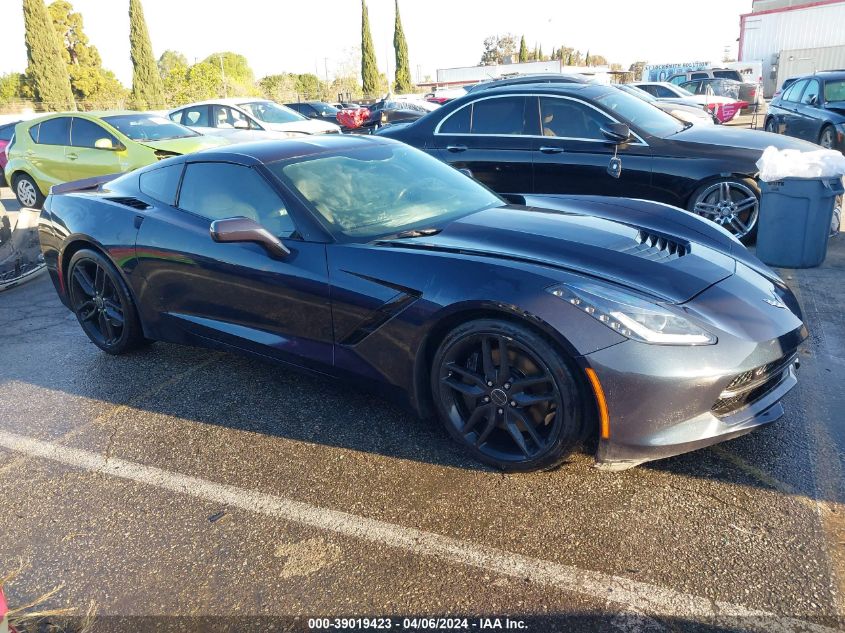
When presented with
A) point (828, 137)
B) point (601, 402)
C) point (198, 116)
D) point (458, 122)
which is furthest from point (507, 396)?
point (198, 116)

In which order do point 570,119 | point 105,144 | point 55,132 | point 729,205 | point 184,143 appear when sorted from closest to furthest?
point 729,205
point 570,119
point 105,144
point 184,143
point 55,132

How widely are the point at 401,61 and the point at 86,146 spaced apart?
47609 mm

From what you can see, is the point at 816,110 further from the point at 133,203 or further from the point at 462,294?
the point at 133,203

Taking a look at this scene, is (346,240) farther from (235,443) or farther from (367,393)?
(235,443)

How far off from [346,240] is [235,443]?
1167 mm

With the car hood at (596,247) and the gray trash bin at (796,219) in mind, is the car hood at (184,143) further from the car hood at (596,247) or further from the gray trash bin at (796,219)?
the gray trash bin at (796,219)

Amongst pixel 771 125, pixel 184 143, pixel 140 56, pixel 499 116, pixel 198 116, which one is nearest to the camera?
pixel 499 116

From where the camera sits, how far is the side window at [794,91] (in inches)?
476

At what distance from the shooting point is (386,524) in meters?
2.64

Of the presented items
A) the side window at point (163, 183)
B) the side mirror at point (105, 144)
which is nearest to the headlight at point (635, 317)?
the side window at point (163, 183)

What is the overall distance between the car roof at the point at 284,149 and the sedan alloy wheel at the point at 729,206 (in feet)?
11.0

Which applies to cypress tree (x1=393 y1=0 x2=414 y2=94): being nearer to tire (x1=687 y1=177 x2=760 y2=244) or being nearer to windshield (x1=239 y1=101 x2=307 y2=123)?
windshield (x1=239 y1=101 x2=307 y2=123)

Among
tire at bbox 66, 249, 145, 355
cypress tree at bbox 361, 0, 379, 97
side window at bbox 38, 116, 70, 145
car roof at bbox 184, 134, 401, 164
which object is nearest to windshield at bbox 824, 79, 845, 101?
car roof at bbox 184, 134, 401, 164

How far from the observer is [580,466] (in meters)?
2.94
